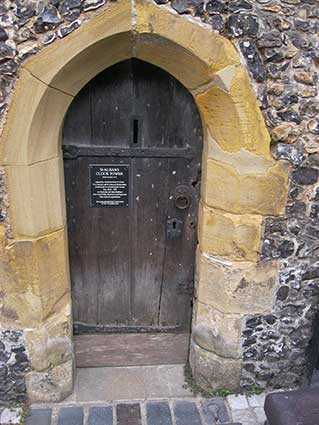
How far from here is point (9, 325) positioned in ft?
9.40

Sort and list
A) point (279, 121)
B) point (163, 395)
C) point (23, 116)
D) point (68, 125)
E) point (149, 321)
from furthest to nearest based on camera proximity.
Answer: point (149, 321) < point (163, 395) < point (68, 125) < point (279, 121) < point (23, 116)

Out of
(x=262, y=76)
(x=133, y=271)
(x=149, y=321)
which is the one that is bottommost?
(x=149, y=321)

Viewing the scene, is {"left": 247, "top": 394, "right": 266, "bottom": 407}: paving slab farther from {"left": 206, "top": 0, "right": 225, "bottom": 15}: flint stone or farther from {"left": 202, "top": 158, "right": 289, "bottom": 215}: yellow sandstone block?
{"left": 206, "top": 0, "right": 225, "bottom": 15}: flint stone

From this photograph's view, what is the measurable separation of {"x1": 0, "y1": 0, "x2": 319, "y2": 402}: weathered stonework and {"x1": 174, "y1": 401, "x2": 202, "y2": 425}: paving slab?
22 centimetres

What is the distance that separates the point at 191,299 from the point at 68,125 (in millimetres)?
1675

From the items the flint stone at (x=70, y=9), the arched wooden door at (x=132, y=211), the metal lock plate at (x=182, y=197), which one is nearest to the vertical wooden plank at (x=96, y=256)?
the arched wooden door at (x=132, y=211)

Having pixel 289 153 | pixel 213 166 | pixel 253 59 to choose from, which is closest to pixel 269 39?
pixel 253 59

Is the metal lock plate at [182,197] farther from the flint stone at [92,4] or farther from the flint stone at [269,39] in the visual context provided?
the flint stone at [92,4]

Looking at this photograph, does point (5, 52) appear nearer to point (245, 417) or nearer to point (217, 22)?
point (217, 22)

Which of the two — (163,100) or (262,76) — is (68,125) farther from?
(262,76)

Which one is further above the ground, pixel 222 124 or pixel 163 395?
pixel 222 124

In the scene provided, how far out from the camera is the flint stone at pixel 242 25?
2359 millimetres

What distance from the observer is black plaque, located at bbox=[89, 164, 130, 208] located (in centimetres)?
297

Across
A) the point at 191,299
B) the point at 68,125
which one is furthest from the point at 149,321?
the point at 68,125
